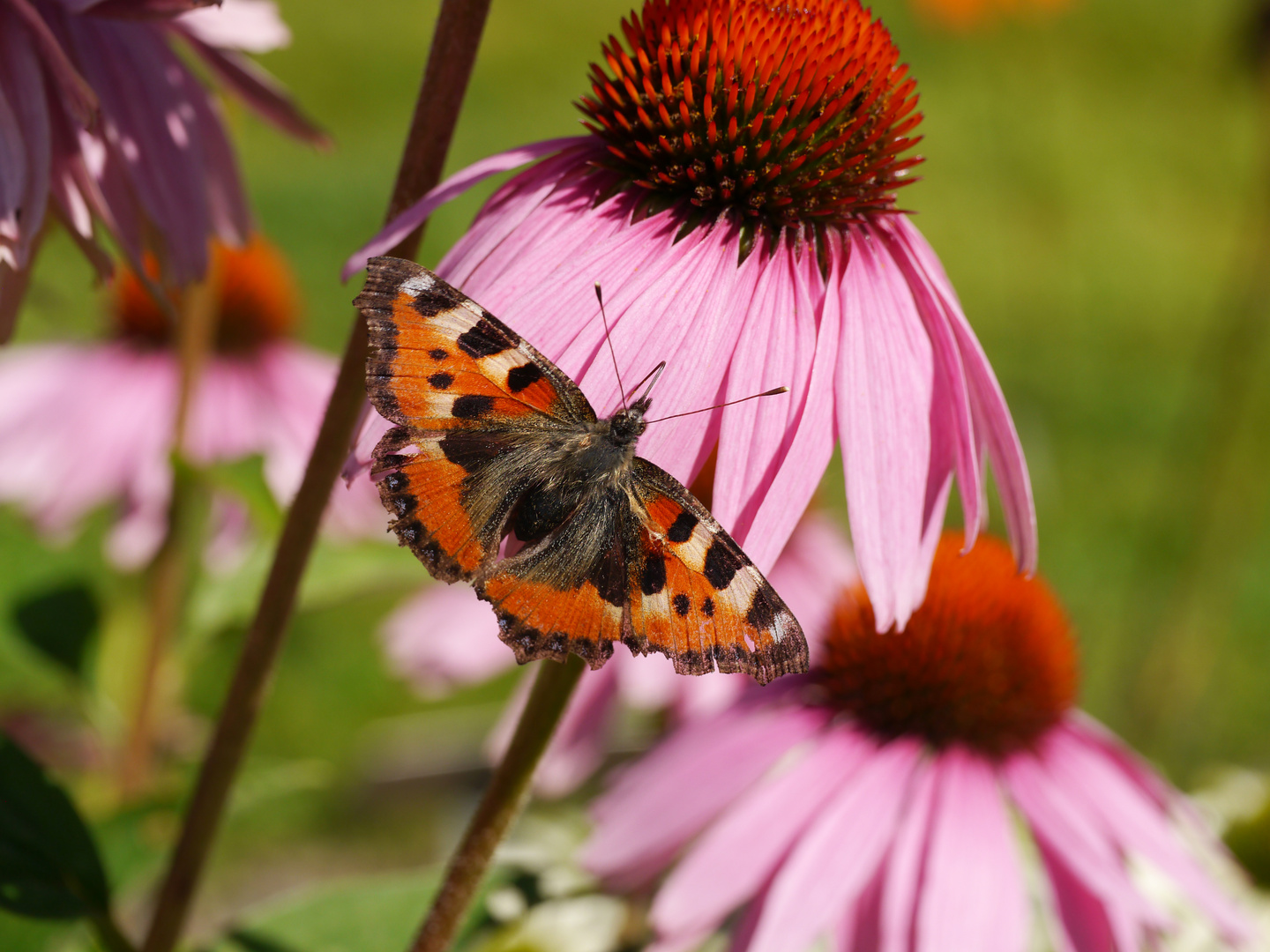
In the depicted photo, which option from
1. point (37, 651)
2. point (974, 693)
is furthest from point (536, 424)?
point (37, 651)

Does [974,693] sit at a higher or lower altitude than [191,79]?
lower

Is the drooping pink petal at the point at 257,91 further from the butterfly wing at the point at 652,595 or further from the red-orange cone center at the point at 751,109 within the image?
the butterfly wing at the point at 652,595

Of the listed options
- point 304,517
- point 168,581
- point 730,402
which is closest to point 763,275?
point 730,402

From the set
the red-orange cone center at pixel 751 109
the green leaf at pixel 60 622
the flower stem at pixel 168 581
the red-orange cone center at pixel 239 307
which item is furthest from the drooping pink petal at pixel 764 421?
the red-orange cone center at pixel 239 307

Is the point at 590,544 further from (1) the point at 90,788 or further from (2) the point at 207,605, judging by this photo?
(1) the point at 90,788

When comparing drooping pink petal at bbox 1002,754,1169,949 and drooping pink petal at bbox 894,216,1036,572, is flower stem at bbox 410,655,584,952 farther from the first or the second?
drooping pink petal at bbox 1002,754,1169,949
